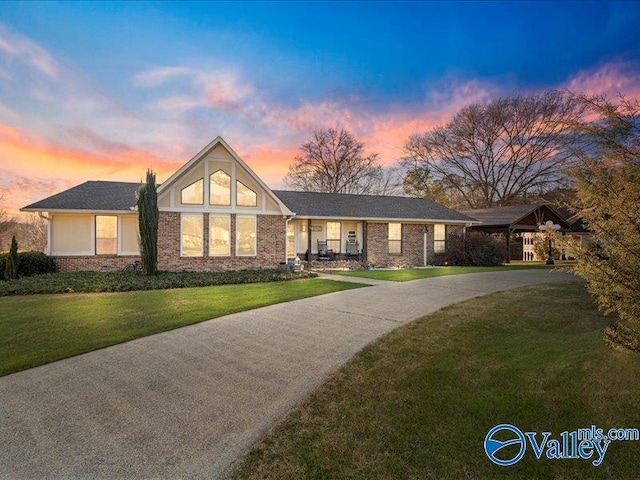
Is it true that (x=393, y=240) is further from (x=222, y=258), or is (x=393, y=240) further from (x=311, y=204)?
(x=222, y=258)

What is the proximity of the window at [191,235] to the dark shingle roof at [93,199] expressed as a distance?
126 inches

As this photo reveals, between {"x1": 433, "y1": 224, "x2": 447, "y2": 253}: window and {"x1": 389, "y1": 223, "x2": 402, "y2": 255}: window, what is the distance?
7.65ft

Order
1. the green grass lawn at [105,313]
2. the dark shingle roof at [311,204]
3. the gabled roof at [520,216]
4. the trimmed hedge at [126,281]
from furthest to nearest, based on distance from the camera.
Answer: the gabled roof at [520,216] → the dark shingle roof at [311,204] → the trimmed hedge at [126,281] → the green grass lawn at [105,313]

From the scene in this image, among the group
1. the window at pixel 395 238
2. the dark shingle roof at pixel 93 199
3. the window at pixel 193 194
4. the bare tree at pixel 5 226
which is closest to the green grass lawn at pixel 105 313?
the window at pixel 193 194

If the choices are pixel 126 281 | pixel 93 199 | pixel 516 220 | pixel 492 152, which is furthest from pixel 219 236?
pixel 492 152

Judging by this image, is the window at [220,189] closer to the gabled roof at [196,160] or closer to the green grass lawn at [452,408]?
the gabled roof at [196,160]

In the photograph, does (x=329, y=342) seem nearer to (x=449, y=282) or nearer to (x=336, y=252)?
(x=449, y=282)

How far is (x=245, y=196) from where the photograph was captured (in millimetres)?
17141

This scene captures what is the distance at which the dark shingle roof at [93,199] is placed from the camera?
653 inches

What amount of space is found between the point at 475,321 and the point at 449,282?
6.02 meters

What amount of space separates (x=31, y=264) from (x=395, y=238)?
57.8ft

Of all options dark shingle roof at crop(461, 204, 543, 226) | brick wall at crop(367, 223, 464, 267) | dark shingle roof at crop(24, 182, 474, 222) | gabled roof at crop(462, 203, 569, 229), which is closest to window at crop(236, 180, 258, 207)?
dark shingle roof at crop(24, 182, 474, 222)

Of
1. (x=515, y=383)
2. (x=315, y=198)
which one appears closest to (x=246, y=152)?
(x=315, y=198)

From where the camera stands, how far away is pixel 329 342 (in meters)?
6.20
